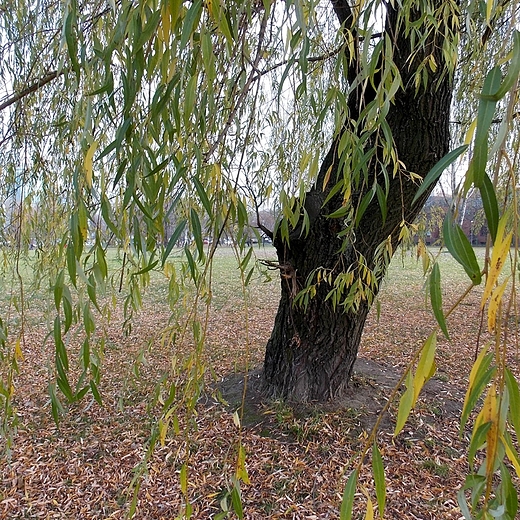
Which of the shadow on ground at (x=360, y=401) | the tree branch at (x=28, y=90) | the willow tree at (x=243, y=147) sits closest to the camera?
the willow tree at (x=243, y=147)

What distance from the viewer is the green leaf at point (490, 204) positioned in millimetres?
342

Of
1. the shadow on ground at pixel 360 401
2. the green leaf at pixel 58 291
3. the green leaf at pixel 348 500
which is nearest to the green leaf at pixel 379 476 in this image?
the green leaf at pixel 348 500

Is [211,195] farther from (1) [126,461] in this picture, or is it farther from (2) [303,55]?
(1) [126,461]

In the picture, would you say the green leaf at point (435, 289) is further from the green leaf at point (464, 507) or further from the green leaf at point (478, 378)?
the green leaf at point (464, 507)

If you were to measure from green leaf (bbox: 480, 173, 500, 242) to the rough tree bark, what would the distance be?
1.00 meters

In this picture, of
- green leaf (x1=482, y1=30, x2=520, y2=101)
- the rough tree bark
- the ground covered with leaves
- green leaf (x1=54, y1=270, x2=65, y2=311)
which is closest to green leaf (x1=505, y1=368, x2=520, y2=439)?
green leaf (x1=482, y1=30, x2=520, y2=101)

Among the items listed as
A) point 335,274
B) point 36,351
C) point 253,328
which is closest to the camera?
point 335,274

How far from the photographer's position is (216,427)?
6.62ft

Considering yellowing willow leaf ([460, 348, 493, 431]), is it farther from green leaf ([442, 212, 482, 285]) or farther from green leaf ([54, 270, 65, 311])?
green leaf ([54, 270, 65, 311])

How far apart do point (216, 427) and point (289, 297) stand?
2.35ft

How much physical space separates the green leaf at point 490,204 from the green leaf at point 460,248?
0.02 meters

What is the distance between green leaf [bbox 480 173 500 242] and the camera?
1.12 feet

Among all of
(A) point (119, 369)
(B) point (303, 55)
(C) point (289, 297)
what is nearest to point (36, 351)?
(A) point (119, 369)

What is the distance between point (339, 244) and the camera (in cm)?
180
